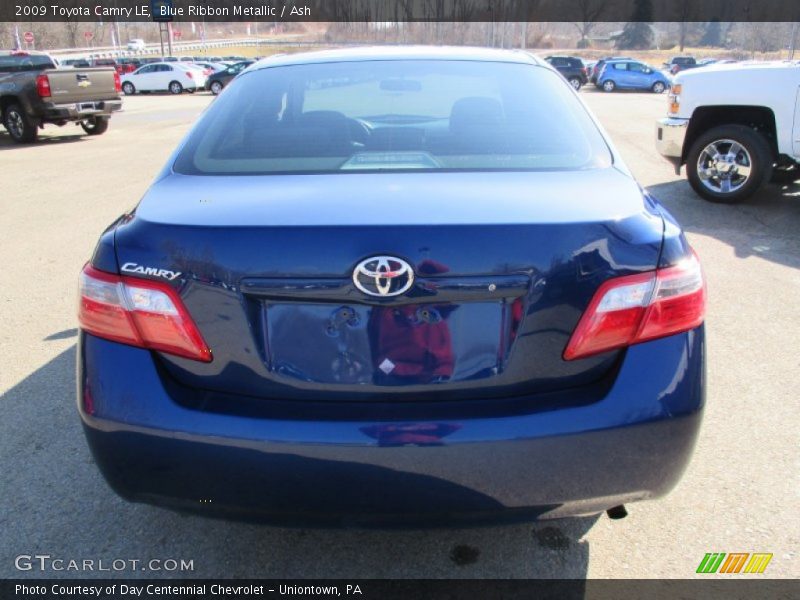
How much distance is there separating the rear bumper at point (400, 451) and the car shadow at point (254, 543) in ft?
1.10

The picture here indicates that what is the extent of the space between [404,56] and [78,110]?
12801mm

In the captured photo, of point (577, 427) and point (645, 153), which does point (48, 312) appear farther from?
point (645, 153)

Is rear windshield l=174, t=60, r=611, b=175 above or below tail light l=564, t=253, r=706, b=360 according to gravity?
above

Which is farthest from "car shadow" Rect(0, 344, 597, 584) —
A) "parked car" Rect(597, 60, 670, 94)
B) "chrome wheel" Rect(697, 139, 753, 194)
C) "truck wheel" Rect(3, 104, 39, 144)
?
"parked car" Rect(597, 60, 670, 94)

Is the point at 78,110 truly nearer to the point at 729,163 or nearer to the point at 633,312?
the point at 729,163

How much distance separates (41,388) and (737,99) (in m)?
6.98

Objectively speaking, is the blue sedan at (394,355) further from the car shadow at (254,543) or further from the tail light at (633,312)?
the car shadow at (254,543)

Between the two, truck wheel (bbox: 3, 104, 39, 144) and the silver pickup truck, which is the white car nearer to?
the silver pickup truck

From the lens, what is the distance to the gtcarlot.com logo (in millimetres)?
2342

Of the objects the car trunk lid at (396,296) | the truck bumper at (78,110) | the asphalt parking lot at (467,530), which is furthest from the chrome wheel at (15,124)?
the car trunk lid at (396,296)

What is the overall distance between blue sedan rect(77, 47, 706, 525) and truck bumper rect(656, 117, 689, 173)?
6.40 m

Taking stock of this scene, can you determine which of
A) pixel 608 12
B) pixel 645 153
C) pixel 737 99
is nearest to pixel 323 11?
pixel 645 153

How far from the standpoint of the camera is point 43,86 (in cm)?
1321

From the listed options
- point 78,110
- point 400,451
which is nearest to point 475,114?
point 400,451
